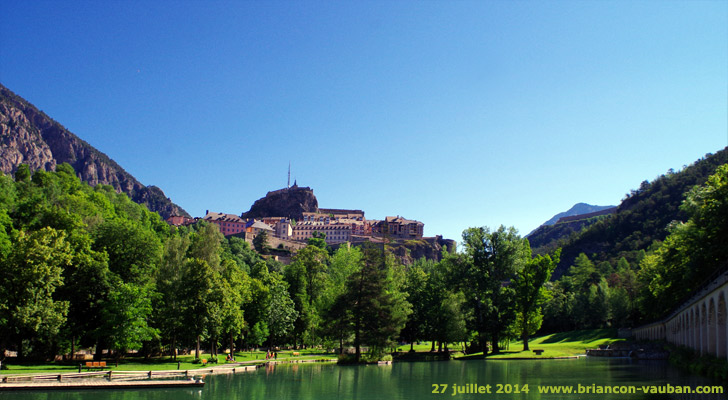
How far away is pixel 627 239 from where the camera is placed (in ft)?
505

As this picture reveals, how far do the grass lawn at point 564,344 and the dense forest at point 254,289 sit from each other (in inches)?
107

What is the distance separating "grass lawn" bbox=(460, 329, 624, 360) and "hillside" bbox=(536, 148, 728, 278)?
55.0 meters

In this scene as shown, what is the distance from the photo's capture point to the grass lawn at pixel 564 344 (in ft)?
185

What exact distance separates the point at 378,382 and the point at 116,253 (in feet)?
102

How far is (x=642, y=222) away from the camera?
16100 centimetres

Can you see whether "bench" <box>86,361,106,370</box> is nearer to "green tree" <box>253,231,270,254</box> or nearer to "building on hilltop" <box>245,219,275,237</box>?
"green tree" <box>253,231,270,254</box>

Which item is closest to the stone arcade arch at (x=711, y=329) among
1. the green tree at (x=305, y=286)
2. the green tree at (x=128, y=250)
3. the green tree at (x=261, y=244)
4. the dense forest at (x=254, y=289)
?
the dense forest at (x=254, y=289)

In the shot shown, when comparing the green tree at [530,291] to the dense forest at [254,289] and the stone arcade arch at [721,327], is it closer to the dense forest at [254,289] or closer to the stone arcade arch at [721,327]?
the dense forest at [254,289]

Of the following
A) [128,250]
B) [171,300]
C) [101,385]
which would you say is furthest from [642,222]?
[101,385]

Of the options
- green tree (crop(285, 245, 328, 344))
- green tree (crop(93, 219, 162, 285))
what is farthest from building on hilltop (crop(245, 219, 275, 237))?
green tree (crop(93, 219, 162, 285))

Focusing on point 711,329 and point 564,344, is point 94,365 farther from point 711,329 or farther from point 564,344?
point 564,344

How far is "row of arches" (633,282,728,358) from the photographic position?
A: 31.8 meters

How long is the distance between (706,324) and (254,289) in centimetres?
4393

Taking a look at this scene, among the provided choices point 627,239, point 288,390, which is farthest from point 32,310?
Answer: point 627,239
